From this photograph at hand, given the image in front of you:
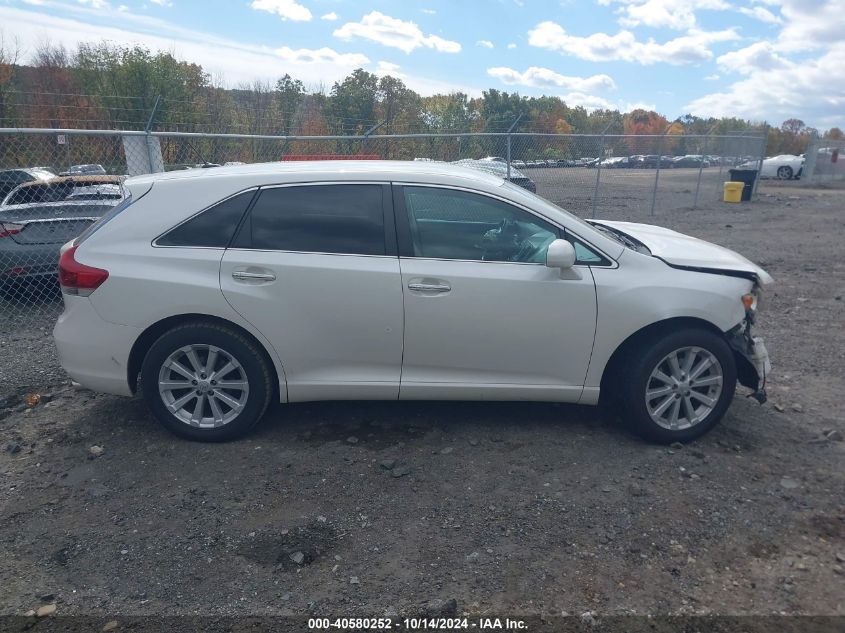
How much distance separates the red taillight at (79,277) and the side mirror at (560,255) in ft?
8.82

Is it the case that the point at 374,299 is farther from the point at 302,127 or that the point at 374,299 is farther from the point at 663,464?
the point at 302,127

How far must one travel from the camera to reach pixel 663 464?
4062 millimetres

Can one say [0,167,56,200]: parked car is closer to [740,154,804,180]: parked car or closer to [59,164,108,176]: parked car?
[59,164,108,176]: parked car

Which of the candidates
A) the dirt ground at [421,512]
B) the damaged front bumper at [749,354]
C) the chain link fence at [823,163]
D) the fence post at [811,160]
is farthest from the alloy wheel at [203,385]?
the chain link fence at [823,163]

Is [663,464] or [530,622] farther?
[663,464]

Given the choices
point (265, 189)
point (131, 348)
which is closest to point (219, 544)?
point (131, 348)

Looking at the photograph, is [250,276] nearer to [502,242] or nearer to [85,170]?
[502,242]

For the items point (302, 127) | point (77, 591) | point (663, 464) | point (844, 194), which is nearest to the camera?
point (77, 591)

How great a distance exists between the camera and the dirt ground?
2.98 metres

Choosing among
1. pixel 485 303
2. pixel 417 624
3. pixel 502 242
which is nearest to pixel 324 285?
pixel 485 303

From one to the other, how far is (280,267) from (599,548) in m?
2.39

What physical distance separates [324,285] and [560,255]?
1.42 m

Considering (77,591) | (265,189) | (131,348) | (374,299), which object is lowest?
(77,591)

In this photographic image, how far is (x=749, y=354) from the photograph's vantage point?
4312mm
